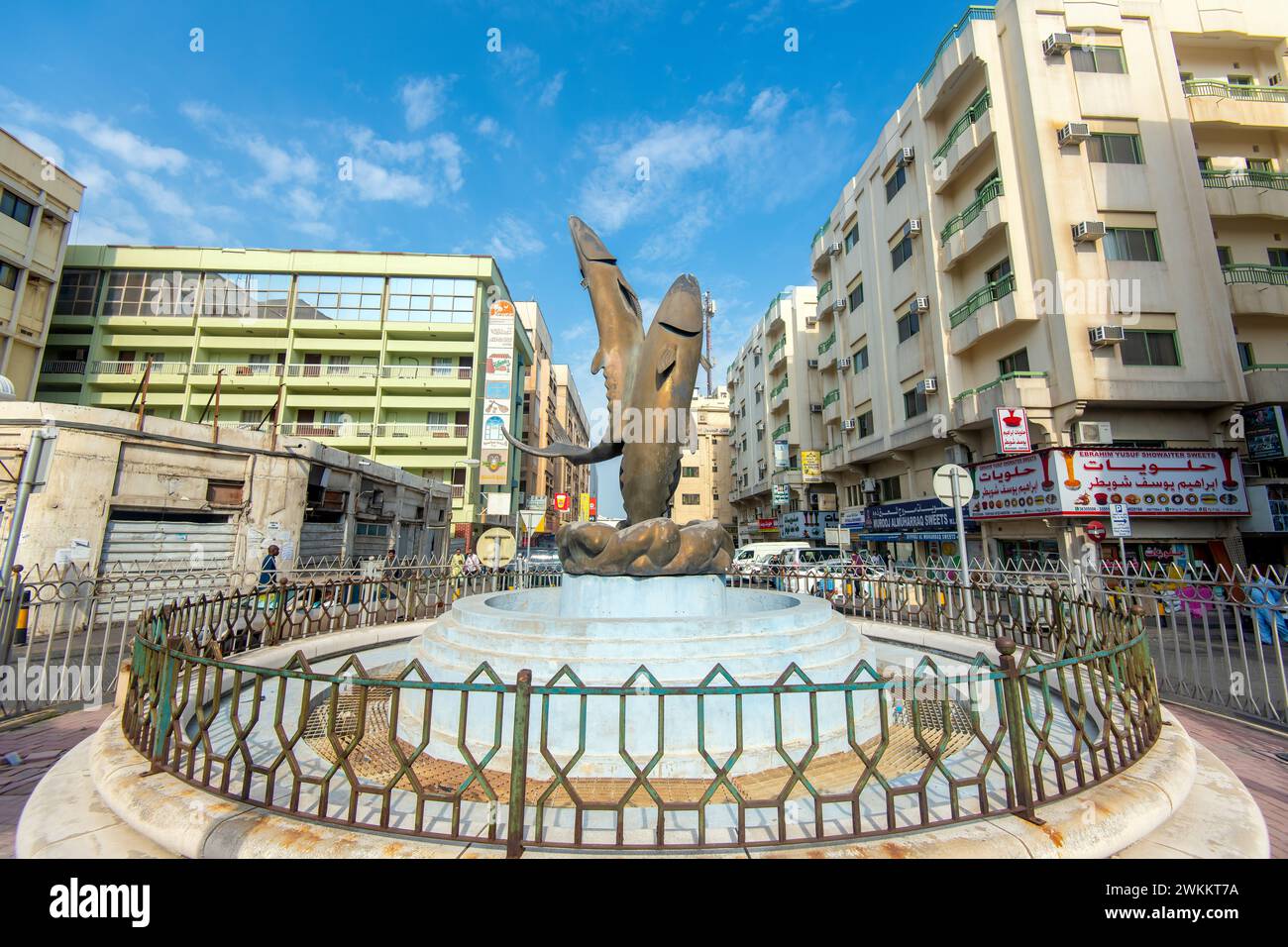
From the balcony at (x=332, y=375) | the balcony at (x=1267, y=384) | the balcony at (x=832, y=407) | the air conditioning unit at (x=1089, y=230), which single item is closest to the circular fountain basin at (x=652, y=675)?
the air conditioning unit at (x=1089, y=230)

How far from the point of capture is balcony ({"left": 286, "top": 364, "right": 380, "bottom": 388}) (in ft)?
103

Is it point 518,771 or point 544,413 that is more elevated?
point 544,413

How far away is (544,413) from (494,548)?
109ft

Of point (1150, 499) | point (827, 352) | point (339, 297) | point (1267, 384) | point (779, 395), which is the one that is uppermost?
point (339, 297)

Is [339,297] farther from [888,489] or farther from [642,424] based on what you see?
[642,424]

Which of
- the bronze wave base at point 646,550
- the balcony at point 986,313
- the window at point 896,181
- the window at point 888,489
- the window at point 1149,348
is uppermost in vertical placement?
the window at point 896,181

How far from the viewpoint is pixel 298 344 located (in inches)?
1261

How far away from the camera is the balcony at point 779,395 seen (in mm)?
33594

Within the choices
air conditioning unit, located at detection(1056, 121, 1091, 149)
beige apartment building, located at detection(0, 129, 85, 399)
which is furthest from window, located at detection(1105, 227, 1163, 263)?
beige apartment building, located at detection(0, 129, 85, 399)

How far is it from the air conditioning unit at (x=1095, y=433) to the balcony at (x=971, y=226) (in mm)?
6839

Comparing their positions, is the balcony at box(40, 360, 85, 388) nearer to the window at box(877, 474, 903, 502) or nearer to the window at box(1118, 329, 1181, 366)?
the window at box(877, 474, 903, 502)

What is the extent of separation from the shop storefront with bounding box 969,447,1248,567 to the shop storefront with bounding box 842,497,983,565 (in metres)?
2.88

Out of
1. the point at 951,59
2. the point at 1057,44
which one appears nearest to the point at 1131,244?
the point at 1057,44

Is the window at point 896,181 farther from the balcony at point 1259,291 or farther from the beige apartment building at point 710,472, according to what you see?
the beige apartment building at point 710,472
